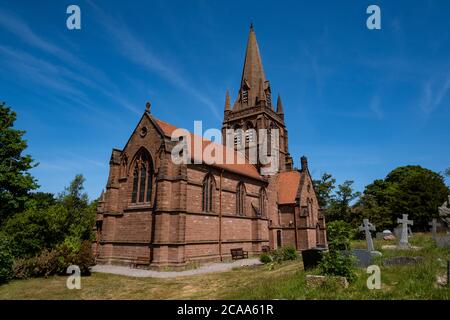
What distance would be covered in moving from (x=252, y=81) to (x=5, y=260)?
33.3 meters

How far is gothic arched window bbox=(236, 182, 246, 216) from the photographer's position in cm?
2723

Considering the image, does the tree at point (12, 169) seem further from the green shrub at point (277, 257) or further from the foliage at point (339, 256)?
the foliage at point (339, 256)

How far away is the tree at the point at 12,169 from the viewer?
87.1 ft

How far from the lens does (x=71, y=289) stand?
1359 centimetres

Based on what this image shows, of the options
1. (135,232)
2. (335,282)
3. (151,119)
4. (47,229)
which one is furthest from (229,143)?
(335,282)

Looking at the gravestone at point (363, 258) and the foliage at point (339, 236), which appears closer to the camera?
the foliage at point (339, 236)

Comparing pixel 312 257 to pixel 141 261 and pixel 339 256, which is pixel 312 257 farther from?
pixel 141 261

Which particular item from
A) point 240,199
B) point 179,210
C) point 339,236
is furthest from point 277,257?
point 339,236

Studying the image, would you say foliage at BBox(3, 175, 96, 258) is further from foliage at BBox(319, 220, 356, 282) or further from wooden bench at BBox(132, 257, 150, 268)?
foliage at BBox(319, 220, 356, 282)

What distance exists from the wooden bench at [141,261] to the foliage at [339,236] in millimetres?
13556

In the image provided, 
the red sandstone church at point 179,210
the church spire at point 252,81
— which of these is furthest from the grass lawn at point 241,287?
the church spire at point 252,81

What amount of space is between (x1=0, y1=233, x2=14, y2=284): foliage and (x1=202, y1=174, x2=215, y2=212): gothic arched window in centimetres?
1237
